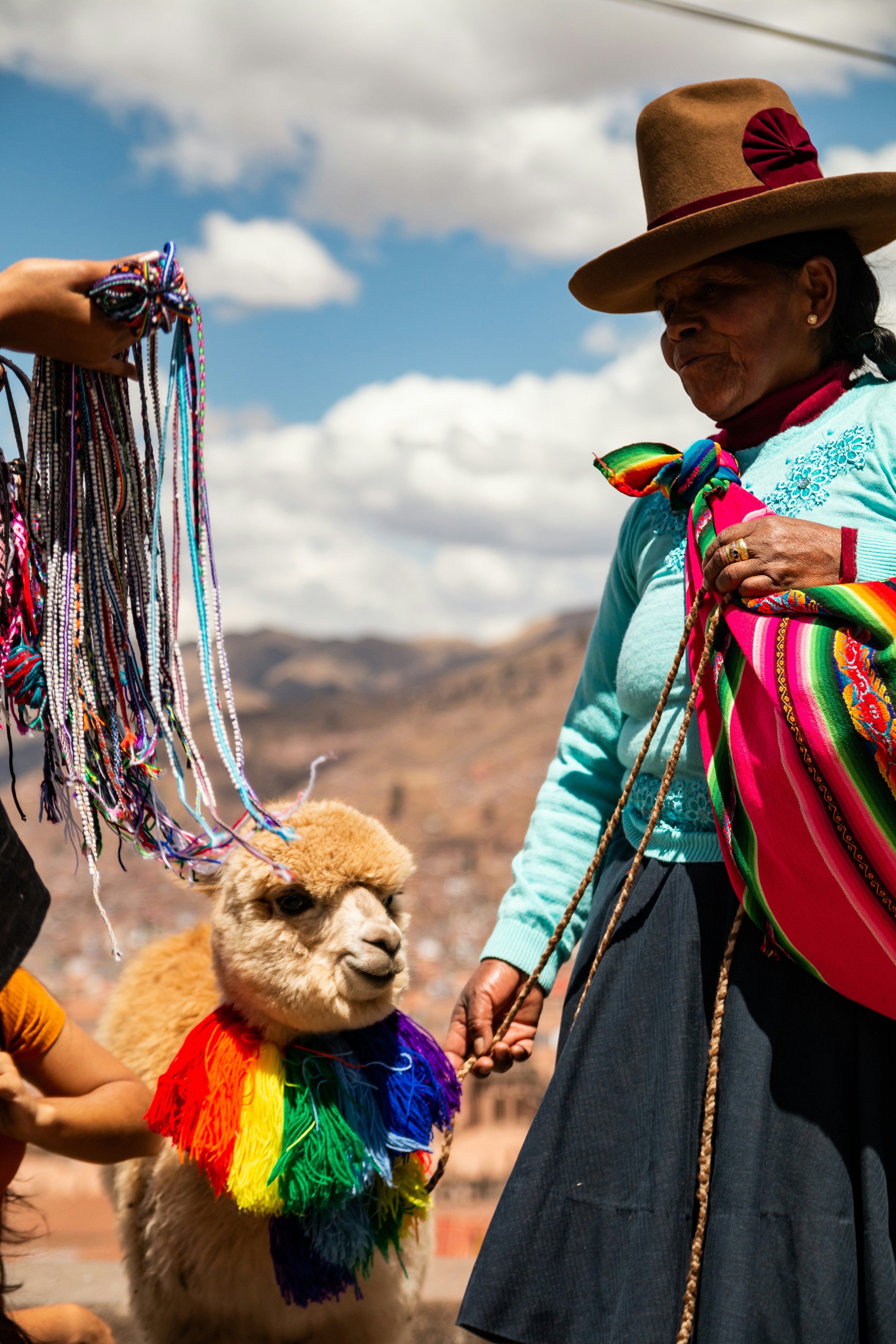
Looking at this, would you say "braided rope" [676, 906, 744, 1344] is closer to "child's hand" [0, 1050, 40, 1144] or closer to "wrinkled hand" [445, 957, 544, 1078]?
"wrinkled hand" [445, 957, 544, 1078]

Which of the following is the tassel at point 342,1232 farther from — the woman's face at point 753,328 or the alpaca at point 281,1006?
the woman's face at point 753,328

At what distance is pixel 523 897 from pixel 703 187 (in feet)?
3.82

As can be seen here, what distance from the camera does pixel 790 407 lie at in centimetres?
170

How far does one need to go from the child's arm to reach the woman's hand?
1353mm

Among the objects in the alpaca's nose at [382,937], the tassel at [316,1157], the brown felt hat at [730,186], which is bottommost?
the tassel at [316,1157]

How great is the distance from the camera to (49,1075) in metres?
1.96

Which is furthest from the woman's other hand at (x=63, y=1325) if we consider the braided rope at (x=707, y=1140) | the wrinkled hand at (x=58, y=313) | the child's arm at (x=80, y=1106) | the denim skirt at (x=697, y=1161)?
the wrinkled hand at (x=58, y=313)

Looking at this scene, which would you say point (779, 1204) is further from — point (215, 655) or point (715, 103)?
point (715, 103)

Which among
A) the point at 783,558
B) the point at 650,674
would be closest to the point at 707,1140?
the point at 650,674

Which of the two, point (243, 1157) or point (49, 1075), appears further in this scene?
point (49, 1075)

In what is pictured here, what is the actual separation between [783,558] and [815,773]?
28cm

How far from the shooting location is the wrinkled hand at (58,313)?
1.34 metres

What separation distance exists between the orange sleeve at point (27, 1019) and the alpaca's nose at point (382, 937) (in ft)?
1.84

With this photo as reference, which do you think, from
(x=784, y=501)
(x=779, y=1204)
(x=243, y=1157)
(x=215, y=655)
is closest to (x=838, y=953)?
(x=779, y=1204)
